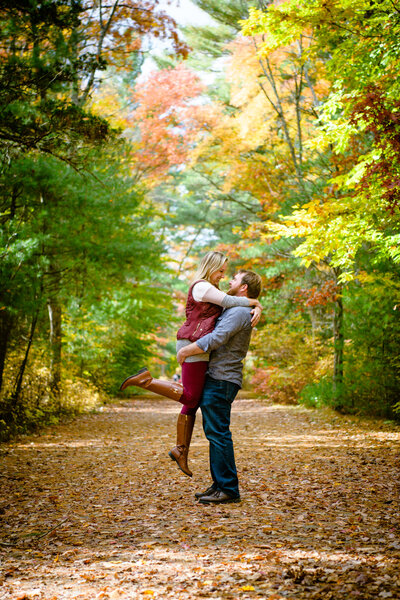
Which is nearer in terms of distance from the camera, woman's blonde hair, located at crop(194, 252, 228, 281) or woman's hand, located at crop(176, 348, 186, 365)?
woman's hand, located at crop(176, 348, 186, 365)

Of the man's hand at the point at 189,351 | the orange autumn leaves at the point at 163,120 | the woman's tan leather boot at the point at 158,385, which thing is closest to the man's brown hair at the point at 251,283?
the man's hand at the point at 189,351

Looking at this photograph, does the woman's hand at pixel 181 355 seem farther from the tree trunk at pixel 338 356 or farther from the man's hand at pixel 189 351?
the tree trunk at pixel 338 356

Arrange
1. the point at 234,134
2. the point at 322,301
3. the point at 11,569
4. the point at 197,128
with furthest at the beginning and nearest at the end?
the point at 197,128 < the point at 234,134 < the point at 322,301 < the point at 11,569

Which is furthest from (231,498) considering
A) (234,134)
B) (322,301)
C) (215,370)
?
(234,134)

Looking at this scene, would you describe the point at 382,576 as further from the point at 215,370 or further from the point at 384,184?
the point at 384,184

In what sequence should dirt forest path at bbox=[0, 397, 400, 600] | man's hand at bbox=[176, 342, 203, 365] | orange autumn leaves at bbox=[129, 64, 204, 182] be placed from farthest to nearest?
1. orange autumn leaves at bbox=[129, 64, 204, 182]
2. man's hand at bbox=[176, 342, 203, 365]
3. dirt forest path at bbox=[0, 397, 400, 600]

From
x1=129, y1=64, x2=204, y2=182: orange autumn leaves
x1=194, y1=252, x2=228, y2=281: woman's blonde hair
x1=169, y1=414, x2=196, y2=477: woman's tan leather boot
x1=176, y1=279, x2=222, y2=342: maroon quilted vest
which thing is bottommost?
x1=169, y1=414, x2=196, y2=477: woman's tan leather boot

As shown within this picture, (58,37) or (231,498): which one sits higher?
(58,37)

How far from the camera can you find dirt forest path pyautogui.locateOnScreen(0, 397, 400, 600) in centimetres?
281

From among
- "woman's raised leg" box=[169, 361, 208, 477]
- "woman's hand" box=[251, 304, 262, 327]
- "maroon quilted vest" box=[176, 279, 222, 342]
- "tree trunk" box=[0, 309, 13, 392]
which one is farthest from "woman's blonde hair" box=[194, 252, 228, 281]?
→ "tree trunk" box=[0, 309, 13, 392]

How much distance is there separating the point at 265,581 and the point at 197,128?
17966 millimetres

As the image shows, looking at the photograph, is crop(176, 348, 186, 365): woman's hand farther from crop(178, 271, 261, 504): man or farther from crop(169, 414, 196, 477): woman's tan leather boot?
crop(169, 414, 196, 477): woman's tan leather boot

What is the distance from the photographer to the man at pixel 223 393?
14.2 ft

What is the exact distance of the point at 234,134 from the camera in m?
16.3
